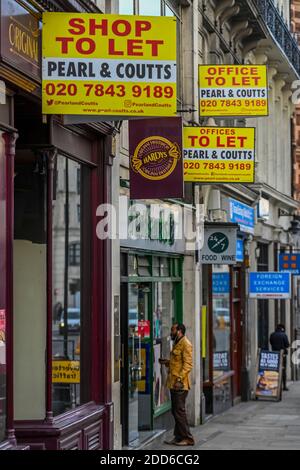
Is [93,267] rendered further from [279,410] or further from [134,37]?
[279,410]

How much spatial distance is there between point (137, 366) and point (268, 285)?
9.31 m

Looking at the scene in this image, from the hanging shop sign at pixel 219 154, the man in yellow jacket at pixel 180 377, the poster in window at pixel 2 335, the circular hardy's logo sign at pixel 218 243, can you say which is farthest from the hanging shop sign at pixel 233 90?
the poster in window at pixel 2 335

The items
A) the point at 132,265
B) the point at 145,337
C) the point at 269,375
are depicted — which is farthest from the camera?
the point at 269,375

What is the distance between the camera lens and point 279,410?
23.0 m

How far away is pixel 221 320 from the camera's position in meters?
23.1

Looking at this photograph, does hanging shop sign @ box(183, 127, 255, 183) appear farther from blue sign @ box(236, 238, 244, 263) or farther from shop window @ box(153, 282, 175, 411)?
blue sign @ box(236, 238, 244, 263)

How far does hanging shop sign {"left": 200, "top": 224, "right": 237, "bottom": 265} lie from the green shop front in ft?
2.76

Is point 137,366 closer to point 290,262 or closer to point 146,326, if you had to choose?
point 146,326

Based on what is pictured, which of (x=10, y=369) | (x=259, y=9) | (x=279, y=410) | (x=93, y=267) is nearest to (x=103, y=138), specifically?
(x=93, y=267)

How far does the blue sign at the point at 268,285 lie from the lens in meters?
24.8

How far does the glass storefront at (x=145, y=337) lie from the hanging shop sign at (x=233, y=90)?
2.73 metres

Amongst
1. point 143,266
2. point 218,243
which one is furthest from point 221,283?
point 143,266
